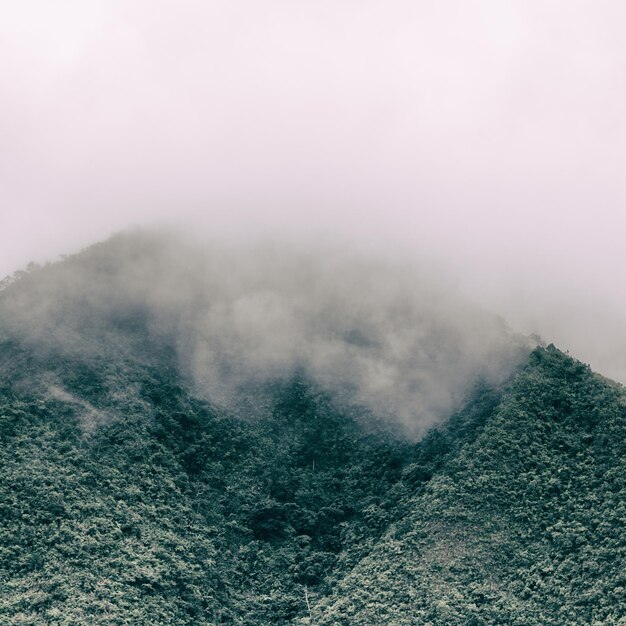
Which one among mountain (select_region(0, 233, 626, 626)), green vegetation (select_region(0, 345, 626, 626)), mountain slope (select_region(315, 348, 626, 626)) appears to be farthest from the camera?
mountain (select_region(0, 233, 626, 626))

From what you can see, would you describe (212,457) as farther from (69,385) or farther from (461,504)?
(461,504)

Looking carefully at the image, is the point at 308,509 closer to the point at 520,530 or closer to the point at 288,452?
the point at 288,452

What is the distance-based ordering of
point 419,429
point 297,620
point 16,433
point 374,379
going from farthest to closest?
point 374,379, point 419,429, point 16,433, point 297,620

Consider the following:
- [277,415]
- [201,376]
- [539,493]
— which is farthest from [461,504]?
[201,376]

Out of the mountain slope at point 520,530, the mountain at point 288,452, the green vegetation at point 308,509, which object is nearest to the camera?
the mountain slope at point 520,530

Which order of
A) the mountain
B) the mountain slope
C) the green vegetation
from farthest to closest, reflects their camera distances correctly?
the mountain
the green vegetation
the mountain slope

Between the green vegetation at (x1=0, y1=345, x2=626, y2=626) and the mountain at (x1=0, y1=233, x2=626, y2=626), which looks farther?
the mountain at (x1=0, y1=233, x2=626, y2=626)

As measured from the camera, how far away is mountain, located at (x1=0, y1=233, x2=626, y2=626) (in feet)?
214

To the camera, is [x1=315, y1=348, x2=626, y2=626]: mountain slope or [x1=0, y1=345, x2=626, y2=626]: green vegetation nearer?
[x1=315, y1=348, x2=626, y2=626]: mountain slope

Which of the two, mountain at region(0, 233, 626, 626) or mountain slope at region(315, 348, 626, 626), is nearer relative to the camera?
mountain slope at region(315, 348, 626, 626)

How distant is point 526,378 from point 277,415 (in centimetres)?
2318

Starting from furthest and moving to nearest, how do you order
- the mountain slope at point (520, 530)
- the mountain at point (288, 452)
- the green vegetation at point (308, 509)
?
the mountain at point (288, 452)
the green vegetation at point (308, 509)
the mountain slope at point (520, 530)

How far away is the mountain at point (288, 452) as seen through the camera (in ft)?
214

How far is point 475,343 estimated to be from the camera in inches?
3319
